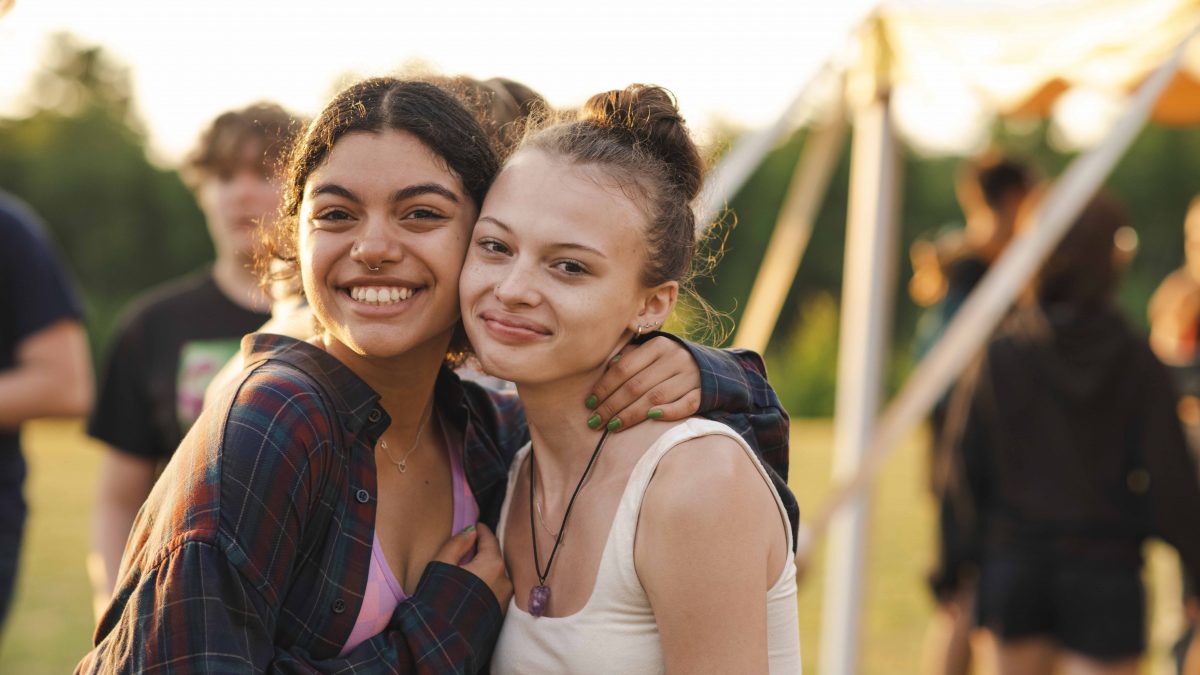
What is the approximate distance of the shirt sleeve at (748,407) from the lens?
2.03 m

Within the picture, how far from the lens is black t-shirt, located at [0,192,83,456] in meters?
3.27

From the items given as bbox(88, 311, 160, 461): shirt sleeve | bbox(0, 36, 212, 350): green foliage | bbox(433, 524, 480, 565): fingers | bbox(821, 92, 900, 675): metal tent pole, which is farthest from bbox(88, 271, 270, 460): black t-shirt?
bbox(0, 36, 212, 350): green foliage

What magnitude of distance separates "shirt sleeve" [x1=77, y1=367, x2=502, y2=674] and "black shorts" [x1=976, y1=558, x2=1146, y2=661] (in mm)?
3101

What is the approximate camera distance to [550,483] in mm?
2109

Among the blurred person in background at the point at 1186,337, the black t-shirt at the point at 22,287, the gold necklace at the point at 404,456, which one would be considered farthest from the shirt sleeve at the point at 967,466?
the black t-shirt at the point at 22,287

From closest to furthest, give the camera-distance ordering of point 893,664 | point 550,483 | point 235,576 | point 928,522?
1. point 235,576
2. point 550,483
3. point 893,664
4. point 928,522

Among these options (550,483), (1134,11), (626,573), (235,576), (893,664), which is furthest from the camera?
(893,664)

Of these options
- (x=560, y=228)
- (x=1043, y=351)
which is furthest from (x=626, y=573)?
(x=1043, y=351)

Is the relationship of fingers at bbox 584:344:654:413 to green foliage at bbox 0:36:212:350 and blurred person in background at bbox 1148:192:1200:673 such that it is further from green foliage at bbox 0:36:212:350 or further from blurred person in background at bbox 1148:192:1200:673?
green foliage at bbox 0:36:212:350

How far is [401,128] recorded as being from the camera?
1.94 meters

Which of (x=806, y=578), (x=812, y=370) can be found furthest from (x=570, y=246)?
(x=812, y=370)

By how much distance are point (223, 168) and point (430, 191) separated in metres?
1.67

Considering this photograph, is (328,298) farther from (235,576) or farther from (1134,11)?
(1134,11)

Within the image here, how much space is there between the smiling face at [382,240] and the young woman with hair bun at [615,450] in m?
0.06
